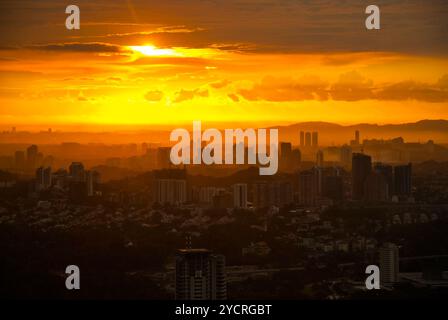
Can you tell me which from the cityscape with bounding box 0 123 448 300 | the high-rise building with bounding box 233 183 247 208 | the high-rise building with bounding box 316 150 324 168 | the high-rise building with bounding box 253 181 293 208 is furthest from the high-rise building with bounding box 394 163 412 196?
the high-rise building with bounding box 233 183 247 208

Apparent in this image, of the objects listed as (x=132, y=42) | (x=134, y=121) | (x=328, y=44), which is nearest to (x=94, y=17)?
(x=132, y=42)

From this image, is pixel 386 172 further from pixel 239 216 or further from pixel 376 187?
pixel 239 216

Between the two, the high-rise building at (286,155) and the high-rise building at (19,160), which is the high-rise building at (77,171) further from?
the high-rise building at (286,155)

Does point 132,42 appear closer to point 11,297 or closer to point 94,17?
point 94,17

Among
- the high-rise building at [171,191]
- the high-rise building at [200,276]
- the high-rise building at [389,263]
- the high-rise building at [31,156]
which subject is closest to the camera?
the high-rise building at [200,276]

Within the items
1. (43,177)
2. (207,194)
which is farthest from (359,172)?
(43,177)

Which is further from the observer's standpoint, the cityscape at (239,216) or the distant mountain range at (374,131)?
the distant mountain range at (374,131)

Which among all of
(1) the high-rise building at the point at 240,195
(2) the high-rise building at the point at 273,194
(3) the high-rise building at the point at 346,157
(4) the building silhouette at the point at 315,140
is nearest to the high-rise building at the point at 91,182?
(1) the high-rise building at the point at 240,195
